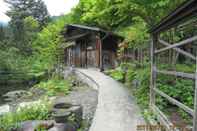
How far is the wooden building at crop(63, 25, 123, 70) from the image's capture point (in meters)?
17.1

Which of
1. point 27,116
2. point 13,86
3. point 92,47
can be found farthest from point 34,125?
point 13,86

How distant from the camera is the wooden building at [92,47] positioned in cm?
1706

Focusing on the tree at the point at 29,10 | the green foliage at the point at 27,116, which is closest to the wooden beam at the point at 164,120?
the green foliage at the point at 27,116

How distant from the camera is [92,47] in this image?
1844 centimetres

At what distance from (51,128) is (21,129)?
886 mm

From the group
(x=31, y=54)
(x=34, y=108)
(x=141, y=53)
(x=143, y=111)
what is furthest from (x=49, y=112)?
(x=31, y=54)

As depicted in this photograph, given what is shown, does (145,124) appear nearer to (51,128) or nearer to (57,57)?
→ (51,128)

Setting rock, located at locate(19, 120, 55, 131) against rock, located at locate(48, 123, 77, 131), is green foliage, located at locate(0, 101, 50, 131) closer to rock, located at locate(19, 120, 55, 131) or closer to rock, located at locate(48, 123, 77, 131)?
rock, located at locate(19, 120, 55, 131)

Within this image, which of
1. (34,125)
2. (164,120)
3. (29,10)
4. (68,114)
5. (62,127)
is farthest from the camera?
(29,10)

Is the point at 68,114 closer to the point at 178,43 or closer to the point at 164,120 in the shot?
the point at 164,120

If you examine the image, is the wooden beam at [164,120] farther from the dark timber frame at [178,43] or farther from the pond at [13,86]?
the pond at [13,86]

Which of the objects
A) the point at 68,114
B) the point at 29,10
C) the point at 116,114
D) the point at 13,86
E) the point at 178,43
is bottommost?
the point at 13,86

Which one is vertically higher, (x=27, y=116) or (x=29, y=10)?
(x=29, y=10)

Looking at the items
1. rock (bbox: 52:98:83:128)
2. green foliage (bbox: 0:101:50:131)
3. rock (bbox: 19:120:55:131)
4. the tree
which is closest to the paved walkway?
rock (bbox: 52:98:83:128)
